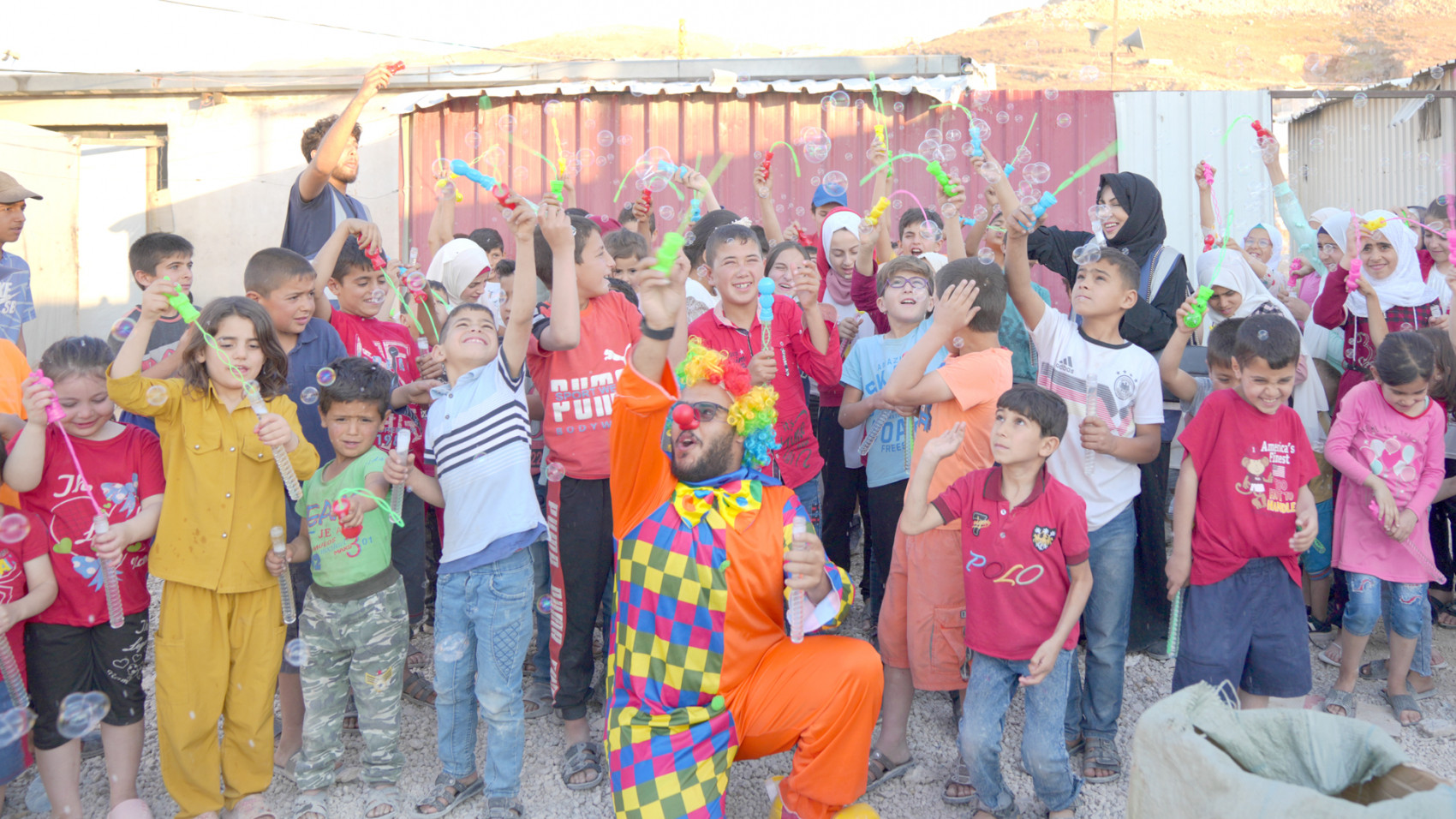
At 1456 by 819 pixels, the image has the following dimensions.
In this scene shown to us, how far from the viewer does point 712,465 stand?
9.61ft

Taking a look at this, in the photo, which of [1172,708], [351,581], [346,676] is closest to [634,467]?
[351,581]

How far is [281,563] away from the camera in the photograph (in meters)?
3.20

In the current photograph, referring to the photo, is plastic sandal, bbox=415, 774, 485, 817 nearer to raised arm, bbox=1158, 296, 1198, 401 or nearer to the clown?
the clown

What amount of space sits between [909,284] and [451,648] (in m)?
2.27

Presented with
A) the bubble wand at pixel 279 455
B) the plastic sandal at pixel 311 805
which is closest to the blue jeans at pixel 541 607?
the plastic sandal at pixel 311 805

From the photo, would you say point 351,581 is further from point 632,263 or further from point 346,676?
point 632,263

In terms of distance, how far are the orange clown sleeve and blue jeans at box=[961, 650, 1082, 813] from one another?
119 centimetres

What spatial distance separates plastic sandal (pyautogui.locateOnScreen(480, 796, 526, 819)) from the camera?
123 inches

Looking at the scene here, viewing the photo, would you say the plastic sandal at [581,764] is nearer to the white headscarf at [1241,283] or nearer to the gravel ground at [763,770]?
the gravel ground at [763,770]

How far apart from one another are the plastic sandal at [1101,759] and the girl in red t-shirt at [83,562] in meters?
3.30

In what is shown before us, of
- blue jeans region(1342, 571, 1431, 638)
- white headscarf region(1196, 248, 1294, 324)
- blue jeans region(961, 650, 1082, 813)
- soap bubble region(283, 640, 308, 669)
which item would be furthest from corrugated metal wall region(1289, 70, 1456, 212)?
soap bubble region(283, 640, 308, 669)

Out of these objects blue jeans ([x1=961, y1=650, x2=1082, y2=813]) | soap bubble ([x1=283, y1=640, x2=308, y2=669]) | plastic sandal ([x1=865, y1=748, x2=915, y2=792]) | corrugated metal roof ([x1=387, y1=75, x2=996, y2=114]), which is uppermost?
corrugated metal roof ([x1=387, y1=75, x2=996, y2=114])

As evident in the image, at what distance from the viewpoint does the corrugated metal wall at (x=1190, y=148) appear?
830 cm

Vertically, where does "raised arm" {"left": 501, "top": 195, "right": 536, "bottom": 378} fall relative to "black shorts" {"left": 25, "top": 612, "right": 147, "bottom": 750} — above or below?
above
